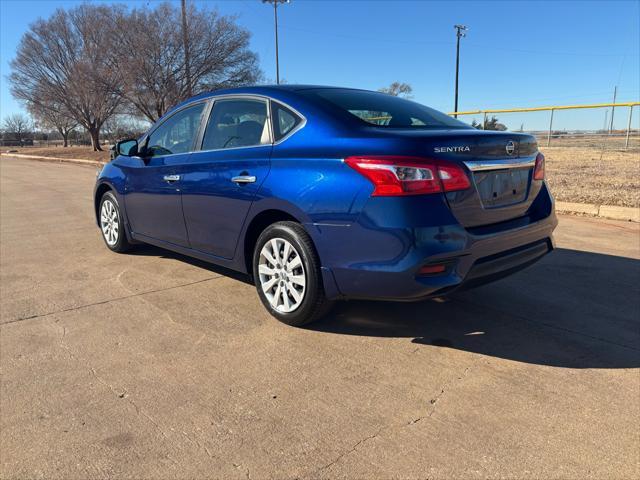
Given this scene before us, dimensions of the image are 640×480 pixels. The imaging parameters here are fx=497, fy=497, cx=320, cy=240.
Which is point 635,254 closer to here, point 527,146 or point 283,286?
point 527,146

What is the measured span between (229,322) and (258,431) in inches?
54.6

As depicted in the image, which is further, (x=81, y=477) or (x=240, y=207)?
(x=240, y=207)

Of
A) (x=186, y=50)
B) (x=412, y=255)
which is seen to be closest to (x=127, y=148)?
(x=412, y=255)

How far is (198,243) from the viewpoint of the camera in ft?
14.2

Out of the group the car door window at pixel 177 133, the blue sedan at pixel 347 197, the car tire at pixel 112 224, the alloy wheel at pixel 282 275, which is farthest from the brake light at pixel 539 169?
the car tire at pixel 112 224

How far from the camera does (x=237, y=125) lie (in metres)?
4.01

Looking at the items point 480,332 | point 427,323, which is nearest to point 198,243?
point 427,323

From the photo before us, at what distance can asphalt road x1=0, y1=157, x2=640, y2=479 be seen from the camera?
2.22 meters

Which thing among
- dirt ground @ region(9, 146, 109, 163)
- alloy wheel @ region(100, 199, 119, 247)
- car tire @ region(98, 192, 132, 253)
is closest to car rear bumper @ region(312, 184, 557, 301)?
car tire @ region(98, 192, 132, 253)

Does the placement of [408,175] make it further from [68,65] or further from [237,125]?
[68,65]

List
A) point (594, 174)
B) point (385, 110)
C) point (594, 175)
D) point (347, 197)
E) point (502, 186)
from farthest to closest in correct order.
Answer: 1. point (594, 174)
2. point (594, 175)
3. point (385, 110)
4. point (502, 186)
5. point (347, 197)

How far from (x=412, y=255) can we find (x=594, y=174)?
1108 cm

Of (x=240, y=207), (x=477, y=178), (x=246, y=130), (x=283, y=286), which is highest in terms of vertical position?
(x=246, y=130)

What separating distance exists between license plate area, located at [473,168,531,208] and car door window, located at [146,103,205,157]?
100 inches
